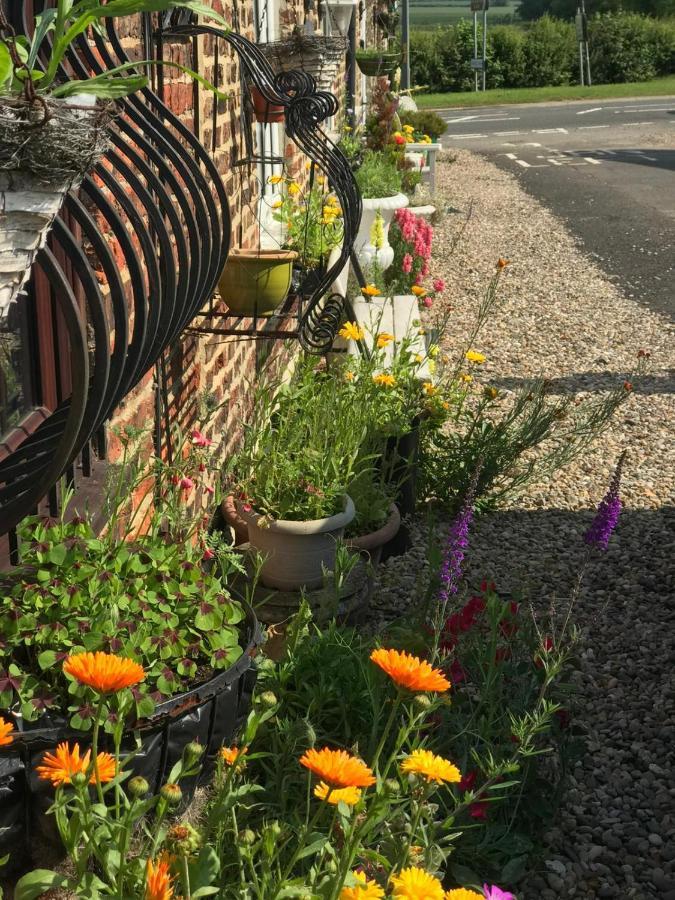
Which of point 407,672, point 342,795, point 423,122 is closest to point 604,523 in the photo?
point 407,672

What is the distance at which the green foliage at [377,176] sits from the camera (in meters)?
8.80

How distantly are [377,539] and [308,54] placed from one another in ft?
6.59

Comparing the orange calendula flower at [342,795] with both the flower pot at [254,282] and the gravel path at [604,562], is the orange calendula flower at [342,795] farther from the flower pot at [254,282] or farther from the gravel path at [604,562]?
the flower pot at [254,282]

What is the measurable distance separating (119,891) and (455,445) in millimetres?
3166

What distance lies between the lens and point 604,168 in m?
17.7

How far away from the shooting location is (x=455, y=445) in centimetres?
468

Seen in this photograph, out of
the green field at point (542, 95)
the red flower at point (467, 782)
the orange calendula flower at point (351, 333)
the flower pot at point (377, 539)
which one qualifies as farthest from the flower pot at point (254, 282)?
the green field at point (542, 95)

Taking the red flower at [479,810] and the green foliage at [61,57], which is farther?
the red flower at [479,810]

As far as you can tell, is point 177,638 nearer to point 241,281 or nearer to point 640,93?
point 241,281

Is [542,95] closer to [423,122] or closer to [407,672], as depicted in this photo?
[423,122]

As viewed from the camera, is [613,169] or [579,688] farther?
[613,169]

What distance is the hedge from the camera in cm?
3931

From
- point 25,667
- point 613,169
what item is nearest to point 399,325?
point 25,667

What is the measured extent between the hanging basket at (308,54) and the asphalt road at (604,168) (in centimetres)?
509
